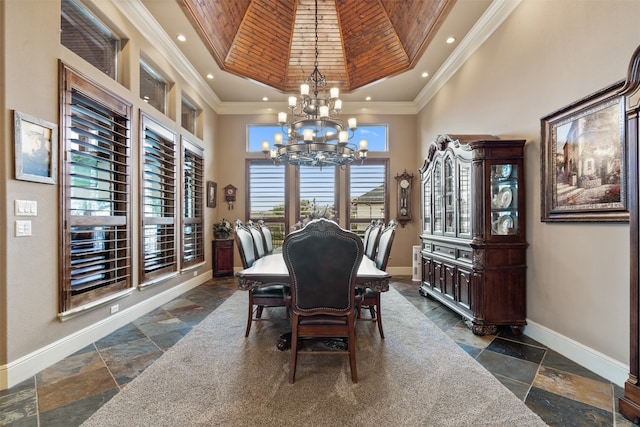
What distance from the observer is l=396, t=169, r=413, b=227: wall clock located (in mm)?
6363

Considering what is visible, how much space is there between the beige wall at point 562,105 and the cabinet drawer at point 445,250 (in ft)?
2.72

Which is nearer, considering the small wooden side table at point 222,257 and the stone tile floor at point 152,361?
the stone tile floor at point 152,361

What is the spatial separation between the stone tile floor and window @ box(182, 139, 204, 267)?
1823 mm

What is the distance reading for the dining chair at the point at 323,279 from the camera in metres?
2.09

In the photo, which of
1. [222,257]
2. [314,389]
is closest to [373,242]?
[314,389]

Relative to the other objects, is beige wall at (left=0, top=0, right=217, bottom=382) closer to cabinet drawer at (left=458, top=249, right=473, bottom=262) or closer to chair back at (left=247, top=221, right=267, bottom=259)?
chair back at (left=247, top=221, right=267, bottom=259)

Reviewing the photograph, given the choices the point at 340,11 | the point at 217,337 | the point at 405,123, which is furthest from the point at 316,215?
the point at 405,123

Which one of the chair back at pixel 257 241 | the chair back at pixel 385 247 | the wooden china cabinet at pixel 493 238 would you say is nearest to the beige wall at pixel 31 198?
the chair back at pixel 257 241

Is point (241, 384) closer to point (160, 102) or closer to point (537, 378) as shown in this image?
point (537, 378)

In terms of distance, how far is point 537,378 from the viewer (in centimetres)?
223

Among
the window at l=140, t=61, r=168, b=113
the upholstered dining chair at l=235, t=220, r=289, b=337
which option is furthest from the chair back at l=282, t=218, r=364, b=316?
the window at l=140, t=61, r=168, b=113

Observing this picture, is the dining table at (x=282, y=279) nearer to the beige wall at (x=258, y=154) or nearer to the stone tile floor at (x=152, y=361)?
the stone tile floor at (x=152, y=361)

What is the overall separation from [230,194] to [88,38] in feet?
12.4

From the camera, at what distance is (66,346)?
2596mm
